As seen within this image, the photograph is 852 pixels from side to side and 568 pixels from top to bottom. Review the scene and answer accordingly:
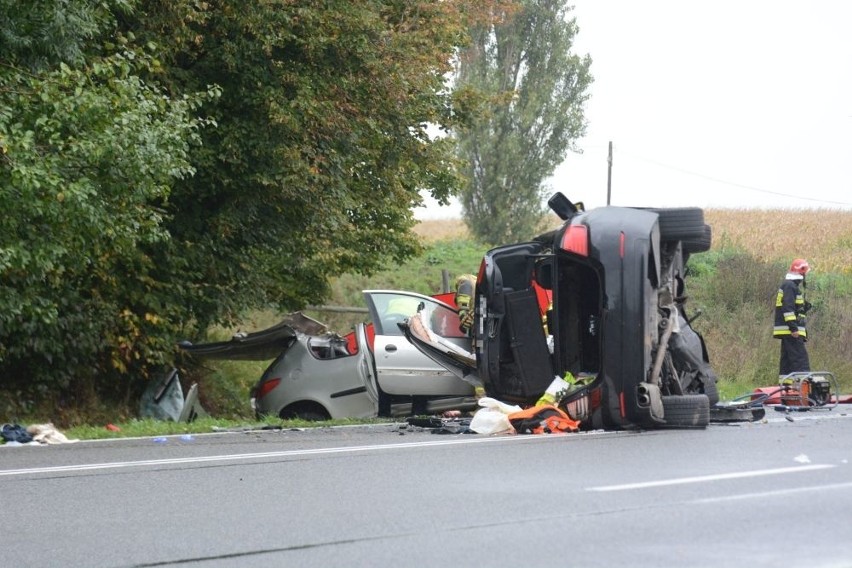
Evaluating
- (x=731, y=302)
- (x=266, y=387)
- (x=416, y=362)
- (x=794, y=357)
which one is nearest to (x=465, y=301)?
(x=416, y=362)

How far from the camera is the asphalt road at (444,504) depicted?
5473mm

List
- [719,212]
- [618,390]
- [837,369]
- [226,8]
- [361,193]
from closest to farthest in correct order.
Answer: [618,390] < [226,8] < [361,193] < [837,369] < [719,212]

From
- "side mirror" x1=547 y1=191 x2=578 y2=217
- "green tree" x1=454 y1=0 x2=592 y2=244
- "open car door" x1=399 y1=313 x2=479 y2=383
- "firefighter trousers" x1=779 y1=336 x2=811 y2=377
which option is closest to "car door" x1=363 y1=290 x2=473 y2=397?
"open car door" x1=399 y1=313 x2=479 y2=383

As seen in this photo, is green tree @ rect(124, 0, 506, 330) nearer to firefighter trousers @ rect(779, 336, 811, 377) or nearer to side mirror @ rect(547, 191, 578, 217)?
side mirror @ rect(547, 191, 578, 217)

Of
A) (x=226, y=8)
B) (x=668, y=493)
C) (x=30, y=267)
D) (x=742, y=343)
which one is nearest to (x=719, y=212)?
(x=742, y=343)

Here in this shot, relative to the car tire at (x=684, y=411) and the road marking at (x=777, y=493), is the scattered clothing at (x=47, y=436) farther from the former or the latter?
the road marking at (x=777, y=493)

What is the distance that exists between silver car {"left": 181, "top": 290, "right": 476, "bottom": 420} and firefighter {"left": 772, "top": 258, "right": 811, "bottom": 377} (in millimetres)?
5317

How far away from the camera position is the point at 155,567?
540 cm

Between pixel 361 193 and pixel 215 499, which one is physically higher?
pixel 361 193

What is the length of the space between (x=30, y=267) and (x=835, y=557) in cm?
962

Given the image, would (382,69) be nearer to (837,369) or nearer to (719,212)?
(837,369)

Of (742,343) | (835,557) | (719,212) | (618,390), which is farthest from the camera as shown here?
(719,212)

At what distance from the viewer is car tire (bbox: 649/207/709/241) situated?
12117mm

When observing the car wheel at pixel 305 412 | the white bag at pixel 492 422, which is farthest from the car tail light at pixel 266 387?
the white bag at pixel 492 422
